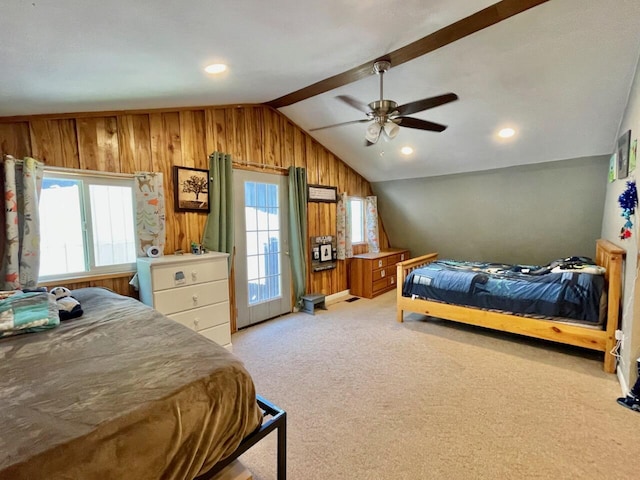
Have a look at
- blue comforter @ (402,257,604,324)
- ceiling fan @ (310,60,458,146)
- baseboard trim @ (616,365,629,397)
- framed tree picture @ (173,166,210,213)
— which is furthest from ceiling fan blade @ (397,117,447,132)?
baseboard trim @ (616,365,629,397)

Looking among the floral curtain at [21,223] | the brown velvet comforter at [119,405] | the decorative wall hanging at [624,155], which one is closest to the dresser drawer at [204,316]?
the floral curtain at [21,223]

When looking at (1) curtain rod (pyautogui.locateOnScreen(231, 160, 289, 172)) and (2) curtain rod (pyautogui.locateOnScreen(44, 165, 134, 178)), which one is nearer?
(2) curtain rod (pyautogui.locateOnScreen(44, 165, 134, 178))

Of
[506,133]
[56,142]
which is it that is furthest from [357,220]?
[56,142]

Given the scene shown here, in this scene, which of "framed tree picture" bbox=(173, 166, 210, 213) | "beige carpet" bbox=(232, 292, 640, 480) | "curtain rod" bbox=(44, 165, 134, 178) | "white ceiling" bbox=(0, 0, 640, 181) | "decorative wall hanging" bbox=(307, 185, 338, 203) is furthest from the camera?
"decorative wall hanging" bbox=(307, 185, 338, 203)

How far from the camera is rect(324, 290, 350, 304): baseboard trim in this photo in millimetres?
4870

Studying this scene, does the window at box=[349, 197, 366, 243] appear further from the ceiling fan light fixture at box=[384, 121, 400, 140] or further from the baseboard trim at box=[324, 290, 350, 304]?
the ceiling fan light fixture at box=[384, 121, 400, 140]

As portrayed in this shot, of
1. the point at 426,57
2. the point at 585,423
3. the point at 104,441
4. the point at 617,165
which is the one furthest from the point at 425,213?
the point at 104,441

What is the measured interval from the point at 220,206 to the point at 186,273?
92 centimetres

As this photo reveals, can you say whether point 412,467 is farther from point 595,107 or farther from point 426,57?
point 595,107

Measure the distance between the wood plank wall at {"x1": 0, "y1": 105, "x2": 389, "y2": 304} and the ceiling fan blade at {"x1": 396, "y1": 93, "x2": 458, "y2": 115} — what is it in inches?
79.6

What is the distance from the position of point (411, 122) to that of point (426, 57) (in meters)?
0.55

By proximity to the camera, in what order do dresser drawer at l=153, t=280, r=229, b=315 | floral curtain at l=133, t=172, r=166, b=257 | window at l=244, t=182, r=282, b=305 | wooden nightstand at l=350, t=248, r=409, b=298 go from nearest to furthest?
dresser drawer at l=153, t=280, r=229, b=315 < floral curtain at l=133, t=172, r=166, b=257 < window at l=244, t=182, r=282, b=305 < wooden nightstand at l=350, t=248, r=409, b=298

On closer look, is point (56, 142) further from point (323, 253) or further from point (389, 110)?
point (323, 253)

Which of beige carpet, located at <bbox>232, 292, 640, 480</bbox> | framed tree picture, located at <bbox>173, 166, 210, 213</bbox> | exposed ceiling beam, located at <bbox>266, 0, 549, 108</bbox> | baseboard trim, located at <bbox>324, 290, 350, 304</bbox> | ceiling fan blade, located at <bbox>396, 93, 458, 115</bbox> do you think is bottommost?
beige carpet, located at <bbox>232, 292, 640, 480</bbox>
